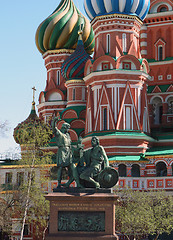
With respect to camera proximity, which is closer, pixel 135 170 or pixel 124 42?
pixel 135 170

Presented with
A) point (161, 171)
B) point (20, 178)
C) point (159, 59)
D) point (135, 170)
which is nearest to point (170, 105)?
point (159, 59)

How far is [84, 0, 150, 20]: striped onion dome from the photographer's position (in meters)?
35.5

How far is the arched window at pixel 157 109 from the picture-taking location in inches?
1519

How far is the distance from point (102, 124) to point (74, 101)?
6.64 metres

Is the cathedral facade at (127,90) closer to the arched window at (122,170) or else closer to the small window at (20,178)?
the arched window at (122,170)

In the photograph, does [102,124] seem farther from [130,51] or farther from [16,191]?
[16,191]

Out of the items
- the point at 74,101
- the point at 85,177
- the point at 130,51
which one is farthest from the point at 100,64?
the point at 85,177

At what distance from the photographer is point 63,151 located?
1962cm

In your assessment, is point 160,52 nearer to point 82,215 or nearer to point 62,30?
Answer: point 62,30

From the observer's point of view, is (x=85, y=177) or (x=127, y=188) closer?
(x=85, y=177)

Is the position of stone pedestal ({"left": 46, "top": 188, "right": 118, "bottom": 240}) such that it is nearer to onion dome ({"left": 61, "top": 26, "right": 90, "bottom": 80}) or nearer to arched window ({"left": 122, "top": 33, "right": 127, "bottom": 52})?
arched window ({"left": 122, "top": 33, "right": 127, "bottom": 52})

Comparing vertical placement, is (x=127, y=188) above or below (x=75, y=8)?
below

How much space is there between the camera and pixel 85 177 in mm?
19188

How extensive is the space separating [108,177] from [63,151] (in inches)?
73.7
